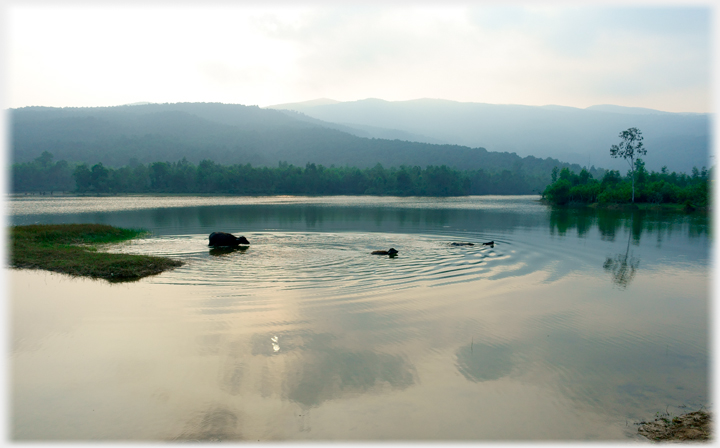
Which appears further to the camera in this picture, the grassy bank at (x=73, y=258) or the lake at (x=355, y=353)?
the grassy bank at (x=73, y=258)

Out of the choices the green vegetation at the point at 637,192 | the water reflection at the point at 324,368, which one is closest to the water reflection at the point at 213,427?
the water reflection at the point at 324,368

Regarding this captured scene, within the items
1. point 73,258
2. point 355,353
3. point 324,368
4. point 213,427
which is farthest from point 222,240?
point 213,427

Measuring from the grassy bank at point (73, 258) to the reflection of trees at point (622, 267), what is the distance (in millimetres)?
18510

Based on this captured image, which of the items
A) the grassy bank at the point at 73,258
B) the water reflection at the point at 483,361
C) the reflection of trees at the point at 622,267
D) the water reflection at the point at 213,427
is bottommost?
the water reflection at the point at 213,427

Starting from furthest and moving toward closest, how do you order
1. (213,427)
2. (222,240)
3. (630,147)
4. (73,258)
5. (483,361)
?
(630,147), (222,240), (73,258), (483,361), (213,427)

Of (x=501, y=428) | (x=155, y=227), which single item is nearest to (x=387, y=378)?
(x=501, y=428)

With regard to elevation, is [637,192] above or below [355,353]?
above

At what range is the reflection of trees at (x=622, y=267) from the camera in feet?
56.1

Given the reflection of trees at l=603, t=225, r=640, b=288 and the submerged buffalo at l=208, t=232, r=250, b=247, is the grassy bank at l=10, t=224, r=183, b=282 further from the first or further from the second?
the reflection of trees at l=603, t=225, r=640, b=288

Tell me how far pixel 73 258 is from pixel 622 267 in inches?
984

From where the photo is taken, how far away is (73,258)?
19.0 metres

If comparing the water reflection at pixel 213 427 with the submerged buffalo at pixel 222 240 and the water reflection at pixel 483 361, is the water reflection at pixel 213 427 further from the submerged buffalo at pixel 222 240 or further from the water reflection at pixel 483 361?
the submerged buffalo at pixel 222 240

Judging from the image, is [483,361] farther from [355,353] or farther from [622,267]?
[622,267]

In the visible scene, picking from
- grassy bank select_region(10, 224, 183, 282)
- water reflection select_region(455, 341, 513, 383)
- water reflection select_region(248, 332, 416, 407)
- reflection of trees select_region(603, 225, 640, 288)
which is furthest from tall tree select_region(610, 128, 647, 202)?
water reflection select_region(248, 332, 416, 407)
